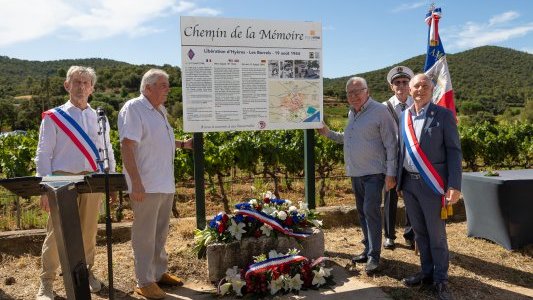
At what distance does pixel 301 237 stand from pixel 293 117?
4.70 ft

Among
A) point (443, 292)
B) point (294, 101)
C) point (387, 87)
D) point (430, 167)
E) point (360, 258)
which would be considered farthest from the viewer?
point (387, 87)

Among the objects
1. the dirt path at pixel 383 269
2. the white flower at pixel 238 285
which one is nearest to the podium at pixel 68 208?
the dirt path at pixel 383 269

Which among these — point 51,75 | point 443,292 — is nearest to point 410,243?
point 443,292

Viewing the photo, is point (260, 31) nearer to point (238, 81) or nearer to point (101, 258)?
point (238, 81)

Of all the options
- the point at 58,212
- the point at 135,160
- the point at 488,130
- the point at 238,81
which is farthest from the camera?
the point at 488,130

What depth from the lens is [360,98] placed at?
4559 mm

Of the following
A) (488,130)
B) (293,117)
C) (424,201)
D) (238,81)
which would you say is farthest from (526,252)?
(488,130)

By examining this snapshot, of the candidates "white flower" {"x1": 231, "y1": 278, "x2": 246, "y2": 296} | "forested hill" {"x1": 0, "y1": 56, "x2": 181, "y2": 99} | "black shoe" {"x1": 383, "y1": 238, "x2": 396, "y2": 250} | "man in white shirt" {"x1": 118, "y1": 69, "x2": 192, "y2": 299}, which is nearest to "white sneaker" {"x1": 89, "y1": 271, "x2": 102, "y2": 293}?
"man in white shirt" {"x1": 118, "y1": 69, "x2": 192, "y2": 299}

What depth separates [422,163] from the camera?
391 centimetres

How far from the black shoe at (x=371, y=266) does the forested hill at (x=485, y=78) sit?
100 feet

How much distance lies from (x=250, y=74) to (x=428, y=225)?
238 cm

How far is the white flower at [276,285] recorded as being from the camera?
404 centimetres

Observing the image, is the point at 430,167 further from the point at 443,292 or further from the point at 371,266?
the point at 371,266

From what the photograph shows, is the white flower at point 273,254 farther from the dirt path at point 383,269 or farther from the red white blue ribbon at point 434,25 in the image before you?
the red white blue ribbon at point 434,25
